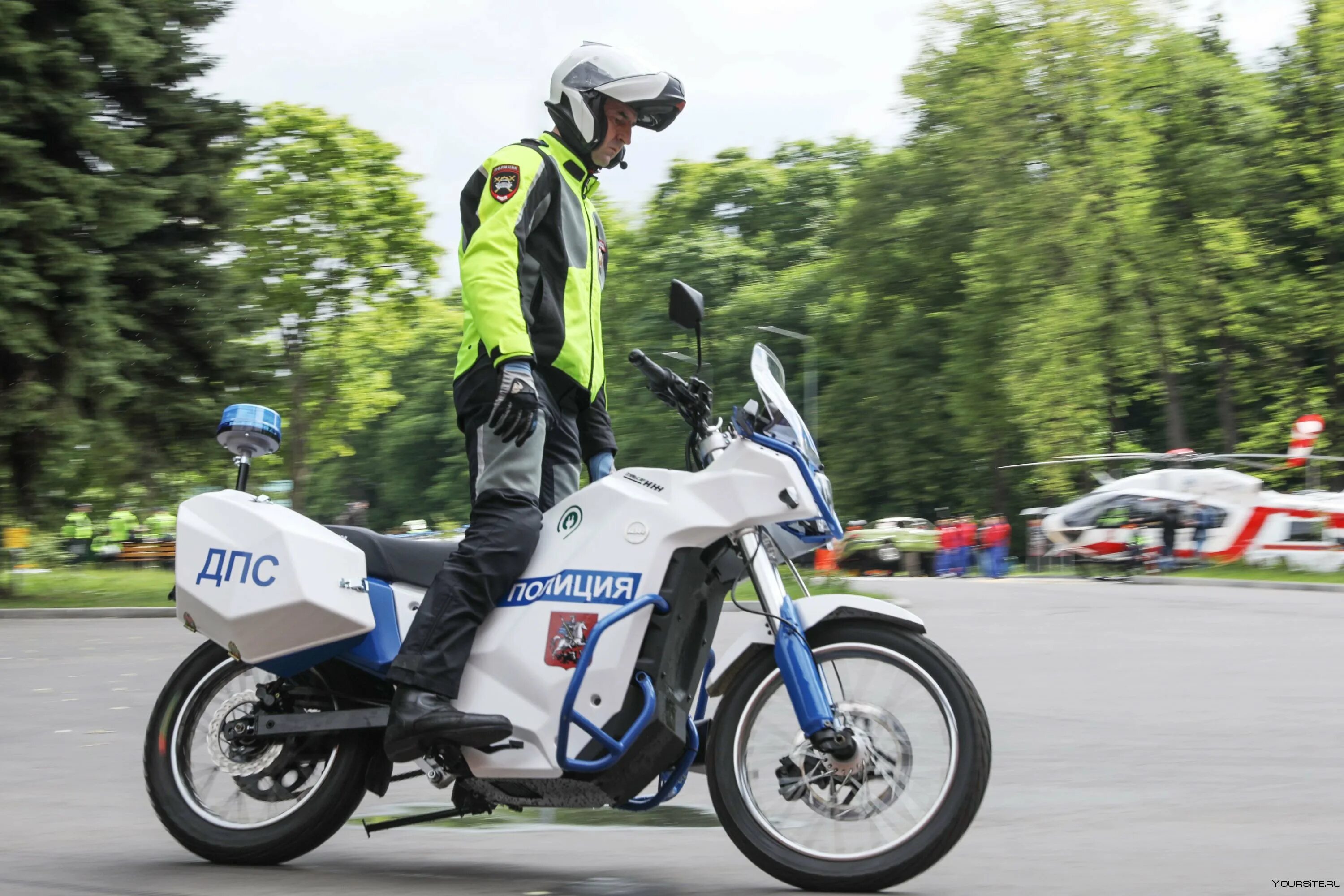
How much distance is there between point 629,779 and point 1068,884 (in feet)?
3.86

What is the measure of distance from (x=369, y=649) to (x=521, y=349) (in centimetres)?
97

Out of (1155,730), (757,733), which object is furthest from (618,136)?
(1155,730)

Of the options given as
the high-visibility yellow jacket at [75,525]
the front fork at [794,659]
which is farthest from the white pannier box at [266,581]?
the high-visibility yellow jacket at [75,525]

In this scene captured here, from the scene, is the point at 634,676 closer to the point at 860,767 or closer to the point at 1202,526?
the point at 860,767

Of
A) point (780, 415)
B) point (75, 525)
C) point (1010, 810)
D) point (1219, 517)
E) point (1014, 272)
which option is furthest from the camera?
point (1014, 272)

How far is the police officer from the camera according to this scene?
4.23 meters

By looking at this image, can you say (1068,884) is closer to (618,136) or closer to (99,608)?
(618,136)

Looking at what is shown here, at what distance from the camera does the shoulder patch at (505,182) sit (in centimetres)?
436

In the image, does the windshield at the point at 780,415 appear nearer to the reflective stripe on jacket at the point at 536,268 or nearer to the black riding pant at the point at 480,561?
the reflective stripe on jacket at the point at 536,268

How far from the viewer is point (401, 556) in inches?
179

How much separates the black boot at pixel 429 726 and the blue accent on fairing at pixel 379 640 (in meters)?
0.18

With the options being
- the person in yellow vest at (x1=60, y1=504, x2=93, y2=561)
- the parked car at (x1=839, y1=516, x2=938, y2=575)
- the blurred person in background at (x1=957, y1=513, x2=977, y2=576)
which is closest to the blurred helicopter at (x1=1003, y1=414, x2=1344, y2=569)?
the blurred person in background at (x1=957, y1=513, x2=977, y2=576)

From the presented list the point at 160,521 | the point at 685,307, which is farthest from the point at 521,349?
the point at 160,521

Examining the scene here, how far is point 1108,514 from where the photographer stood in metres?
30.0
